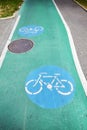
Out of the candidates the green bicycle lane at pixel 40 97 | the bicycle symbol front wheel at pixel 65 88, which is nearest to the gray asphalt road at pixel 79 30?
the green bicycle lane at pixel 40 97

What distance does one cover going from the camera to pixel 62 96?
6.43 metres

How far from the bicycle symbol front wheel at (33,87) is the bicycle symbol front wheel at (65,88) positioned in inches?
28.6

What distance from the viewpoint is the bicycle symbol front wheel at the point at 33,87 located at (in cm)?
672

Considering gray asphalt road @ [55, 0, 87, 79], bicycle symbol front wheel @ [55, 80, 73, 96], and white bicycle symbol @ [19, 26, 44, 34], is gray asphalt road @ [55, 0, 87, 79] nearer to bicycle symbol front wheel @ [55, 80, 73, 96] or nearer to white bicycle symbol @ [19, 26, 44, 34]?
bicycle symbol front wheel @ [55, 80, 73, 96]

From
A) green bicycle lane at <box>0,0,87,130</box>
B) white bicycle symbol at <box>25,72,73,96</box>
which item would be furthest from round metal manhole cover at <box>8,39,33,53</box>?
white bicycle symbol at <box>25,72,73,96</box>

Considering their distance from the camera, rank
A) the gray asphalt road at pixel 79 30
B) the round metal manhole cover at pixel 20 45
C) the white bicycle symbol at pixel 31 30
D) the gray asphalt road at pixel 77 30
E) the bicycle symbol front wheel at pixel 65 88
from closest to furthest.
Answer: the bicycle symbol front wheel at pixel 65 88 < the gray asphalt road at pixel 79 30 < the gray asphalt road at pixel 77 30 < the round metal manhole cover at pixel 20 45 < the white bicycle symbol at pixel 31 30

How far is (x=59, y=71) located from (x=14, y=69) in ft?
6.86

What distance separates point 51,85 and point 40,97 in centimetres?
74

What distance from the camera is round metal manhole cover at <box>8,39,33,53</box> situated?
989 cm

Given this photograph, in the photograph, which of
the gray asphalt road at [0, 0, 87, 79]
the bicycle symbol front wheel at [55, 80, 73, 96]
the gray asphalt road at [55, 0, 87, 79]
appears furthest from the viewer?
the gray asphalt road at [0, 0, 87, 79]

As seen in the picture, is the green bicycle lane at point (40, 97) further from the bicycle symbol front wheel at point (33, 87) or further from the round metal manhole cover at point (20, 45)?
A: the round metal manhole cover at point (20, 45)

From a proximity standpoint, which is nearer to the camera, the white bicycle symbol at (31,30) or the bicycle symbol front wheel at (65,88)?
the bicycle symbol front wheel at (65,88)

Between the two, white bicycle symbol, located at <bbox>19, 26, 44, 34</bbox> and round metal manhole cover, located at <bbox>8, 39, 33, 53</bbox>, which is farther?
white bicycle symbol, located at <bbox>19, 26, 44, 34</bbox>

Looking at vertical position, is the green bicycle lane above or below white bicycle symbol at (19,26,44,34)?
above
